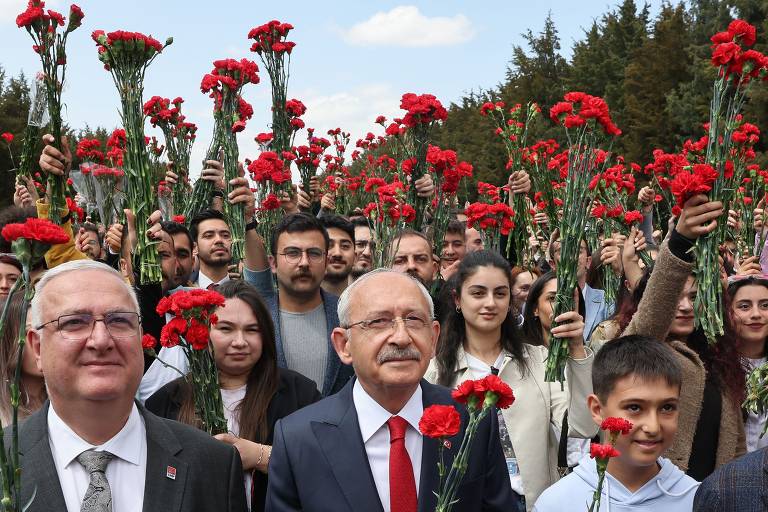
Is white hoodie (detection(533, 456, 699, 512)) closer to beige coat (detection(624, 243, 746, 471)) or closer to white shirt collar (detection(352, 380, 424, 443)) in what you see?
beige coat (detection(624, 243, 746, 471))

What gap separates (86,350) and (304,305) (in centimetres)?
243

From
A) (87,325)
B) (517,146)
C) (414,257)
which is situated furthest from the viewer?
(517,146)

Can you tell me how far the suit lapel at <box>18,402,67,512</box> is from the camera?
2.32 m

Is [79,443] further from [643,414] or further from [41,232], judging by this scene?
[643,414]

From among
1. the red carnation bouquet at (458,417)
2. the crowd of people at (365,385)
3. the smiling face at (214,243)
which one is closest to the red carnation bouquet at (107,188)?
the crowd of people at (365,385)

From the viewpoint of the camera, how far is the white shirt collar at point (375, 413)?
2922 millimetres

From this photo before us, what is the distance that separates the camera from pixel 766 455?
98.0 inches

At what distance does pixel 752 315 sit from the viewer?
4734 millimetres

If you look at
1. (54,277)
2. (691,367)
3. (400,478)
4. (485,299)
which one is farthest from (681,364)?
(54,277)

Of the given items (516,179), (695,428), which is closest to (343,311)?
(695,428)

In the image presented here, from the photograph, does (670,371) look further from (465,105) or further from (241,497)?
(465,105)

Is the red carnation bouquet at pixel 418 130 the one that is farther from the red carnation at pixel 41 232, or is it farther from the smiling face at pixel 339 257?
the red carnation at pixel 41 232

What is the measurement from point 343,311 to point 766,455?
142cm

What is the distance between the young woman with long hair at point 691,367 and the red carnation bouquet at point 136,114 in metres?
2.44
